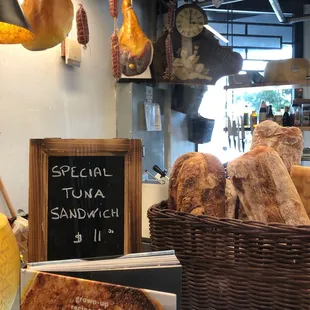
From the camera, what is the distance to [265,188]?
2.79 feet

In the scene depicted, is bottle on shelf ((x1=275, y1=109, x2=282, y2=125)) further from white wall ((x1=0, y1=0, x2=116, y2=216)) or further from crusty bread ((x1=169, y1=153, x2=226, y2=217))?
crusty bread ((x1=169, y1=153, x2=226, y2=217))

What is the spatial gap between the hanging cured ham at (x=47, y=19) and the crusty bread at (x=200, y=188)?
566mm

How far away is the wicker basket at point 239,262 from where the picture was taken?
27.2 inches

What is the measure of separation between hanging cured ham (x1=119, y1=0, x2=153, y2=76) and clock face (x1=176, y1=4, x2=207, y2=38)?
1.17m

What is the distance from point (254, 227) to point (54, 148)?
1.28 ft

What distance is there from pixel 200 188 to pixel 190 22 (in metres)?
2.30

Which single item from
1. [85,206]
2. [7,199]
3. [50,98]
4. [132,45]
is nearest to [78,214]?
[85,206]

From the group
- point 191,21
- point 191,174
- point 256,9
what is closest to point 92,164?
point 191,174

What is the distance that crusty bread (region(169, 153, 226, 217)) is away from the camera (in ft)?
2.79

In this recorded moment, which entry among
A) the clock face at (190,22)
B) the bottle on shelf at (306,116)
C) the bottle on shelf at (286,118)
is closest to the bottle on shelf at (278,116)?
the bottle on shelf at (286,118)

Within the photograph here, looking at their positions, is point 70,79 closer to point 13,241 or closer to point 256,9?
point 13,241

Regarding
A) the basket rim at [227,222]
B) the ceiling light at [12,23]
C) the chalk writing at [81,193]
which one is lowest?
the basket rim at [227,222]

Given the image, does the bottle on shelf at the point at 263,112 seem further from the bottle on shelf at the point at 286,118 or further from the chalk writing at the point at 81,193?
the chalk writing at the point at 81,193

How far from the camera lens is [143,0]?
3.01 m
